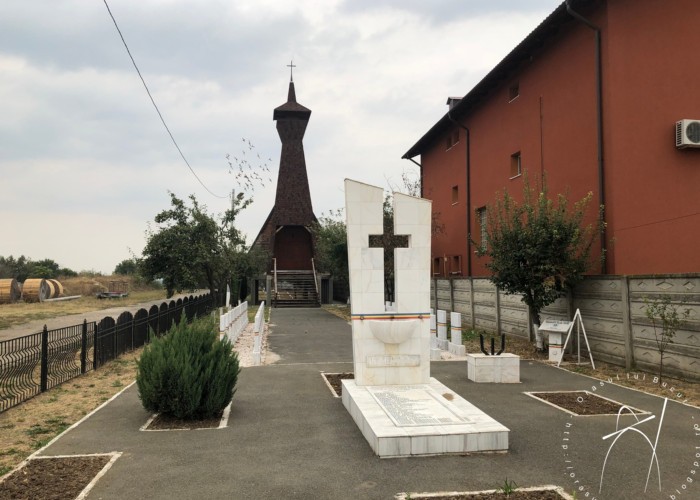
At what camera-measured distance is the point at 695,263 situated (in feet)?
41.8

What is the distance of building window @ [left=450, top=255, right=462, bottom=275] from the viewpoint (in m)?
24.6

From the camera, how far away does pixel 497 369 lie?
1009cm

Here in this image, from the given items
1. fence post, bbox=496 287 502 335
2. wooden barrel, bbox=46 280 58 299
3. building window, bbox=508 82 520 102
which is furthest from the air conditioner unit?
wooden barrel, bbox=46 280 58 299

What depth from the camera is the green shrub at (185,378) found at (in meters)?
7.24

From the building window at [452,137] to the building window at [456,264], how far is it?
17.8 feet

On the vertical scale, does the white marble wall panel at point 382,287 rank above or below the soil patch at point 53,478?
above

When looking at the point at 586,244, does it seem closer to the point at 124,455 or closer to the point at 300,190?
the point at 124,455

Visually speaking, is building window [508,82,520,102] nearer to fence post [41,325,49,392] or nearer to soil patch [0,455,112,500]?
fence post [41,325,49,392]

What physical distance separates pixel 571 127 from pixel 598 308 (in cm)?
560

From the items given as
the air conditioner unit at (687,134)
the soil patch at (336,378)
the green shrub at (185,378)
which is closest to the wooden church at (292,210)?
the soil patch at (336,378)

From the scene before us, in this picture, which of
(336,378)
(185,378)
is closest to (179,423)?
(185,378)

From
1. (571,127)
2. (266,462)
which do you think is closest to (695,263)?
(571,127)

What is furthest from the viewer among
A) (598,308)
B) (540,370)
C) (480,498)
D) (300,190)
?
(300,190)

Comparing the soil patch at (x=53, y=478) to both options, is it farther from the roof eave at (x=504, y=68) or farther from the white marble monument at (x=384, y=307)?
the roof eave at (x=504, y=68)
